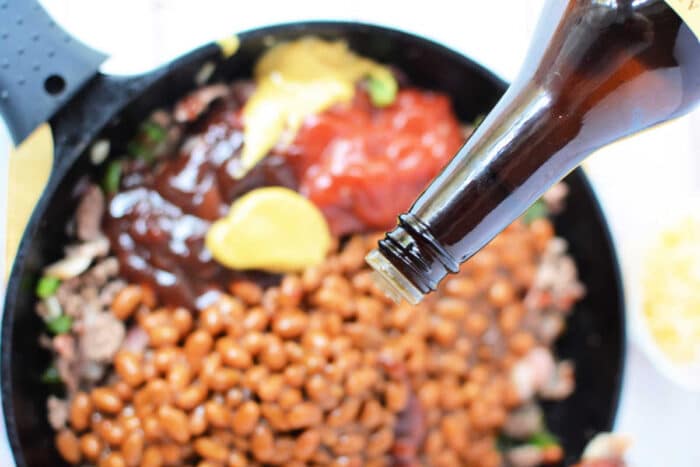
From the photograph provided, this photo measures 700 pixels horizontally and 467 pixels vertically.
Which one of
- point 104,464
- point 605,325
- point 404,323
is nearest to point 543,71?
point 404,323

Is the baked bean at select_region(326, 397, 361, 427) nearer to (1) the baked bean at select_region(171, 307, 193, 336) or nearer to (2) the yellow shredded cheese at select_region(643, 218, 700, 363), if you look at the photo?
(1) the baked bean at select_region(171, 307, 193, 336)

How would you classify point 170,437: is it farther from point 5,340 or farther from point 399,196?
point 399,196

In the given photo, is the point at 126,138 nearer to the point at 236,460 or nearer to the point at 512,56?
the point at 236,460

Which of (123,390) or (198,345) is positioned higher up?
(198,345)

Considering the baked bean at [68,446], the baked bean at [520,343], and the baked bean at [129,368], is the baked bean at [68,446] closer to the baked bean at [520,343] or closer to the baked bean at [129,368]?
the baked bean at [129,368]

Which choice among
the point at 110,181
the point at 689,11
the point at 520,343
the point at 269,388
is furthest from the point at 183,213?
the point at 689,11

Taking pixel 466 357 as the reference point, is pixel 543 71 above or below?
above
